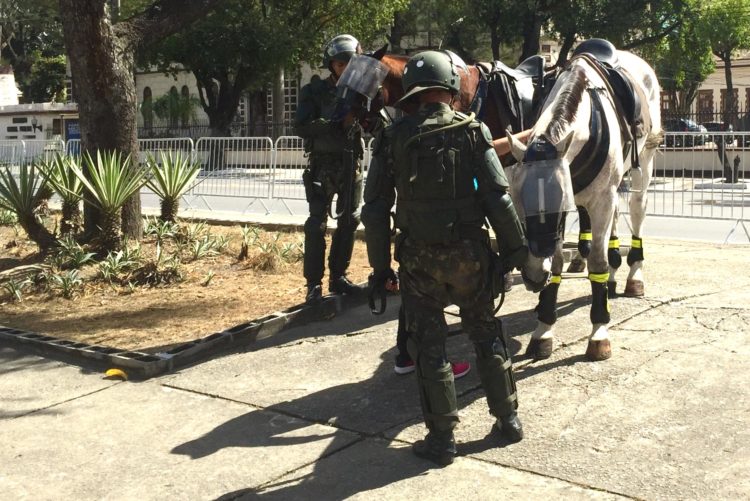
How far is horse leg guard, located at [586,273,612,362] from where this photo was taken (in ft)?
17.9

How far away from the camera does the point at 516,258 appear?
13.9 feet

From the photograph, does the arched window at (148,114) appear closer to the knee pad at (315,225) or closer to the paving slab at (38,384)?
the knee pad at (315,225)

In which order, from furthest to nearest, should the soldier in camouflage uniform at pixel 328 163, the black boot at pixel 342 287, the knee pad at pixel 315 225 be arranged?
the black boot at pixel 342 287 → the knee pad at pixel 315 225 → the soldier in camouflage uniform at pixel 328 163

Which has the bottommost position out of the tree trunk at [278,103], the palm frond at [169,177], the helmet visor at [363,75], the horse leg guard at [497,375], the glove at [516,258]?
the horse leg guard at [497,375]

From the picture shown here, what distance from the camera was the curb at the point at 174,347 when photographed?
6.04m

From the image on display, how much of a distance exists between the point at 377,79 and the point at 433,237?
1.98 m

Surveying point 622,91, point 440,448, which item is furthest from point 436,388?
point 622,91

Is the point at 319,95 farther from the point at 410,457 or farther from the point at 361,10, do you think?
the point at 361,10

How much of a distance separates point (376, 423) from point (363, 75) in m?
2.35

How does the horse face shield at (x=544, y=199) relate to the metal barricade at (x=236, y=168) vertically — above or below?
below

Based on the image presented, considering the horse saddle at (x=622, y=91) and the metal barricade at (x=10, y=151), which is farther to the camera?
the metal barricade at (x=10, y=151)

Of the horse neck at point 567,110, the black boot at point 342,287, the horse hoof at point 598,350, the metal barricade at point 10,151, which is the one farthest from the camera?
the metal barricade at point 10,151

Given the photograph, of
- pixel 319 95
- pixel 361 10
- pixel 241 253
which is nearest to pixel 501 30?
pixel 361 10

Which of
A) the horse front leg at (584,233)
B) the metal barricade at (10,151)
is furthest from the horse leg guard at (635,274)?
the metal barricade at (10,151)
